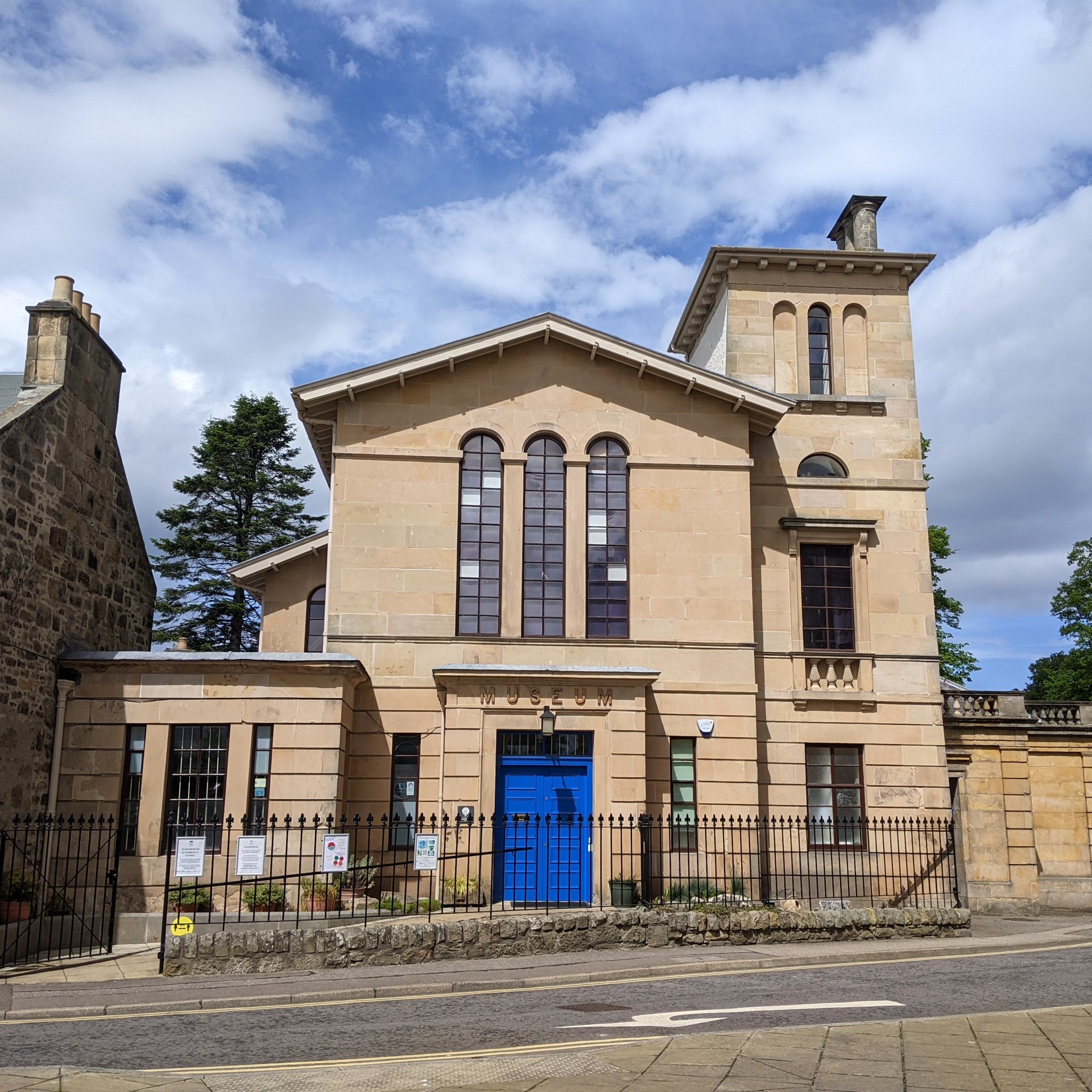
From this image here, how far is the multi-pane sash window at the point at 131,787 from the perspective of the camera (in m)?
19.8

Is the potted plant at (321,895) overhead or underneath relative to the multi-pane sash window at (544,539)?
underneath

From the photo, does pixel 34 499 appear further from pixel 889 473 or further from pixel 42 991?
pixel 889 473

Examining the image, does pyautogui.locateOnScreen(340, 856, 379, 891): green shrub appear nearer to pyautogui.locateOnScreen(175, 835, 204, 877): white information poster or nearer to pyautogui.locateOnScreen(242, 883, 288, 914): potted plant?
pyautogui.locateOnScreen(242, 883, 288, 914): potted plant

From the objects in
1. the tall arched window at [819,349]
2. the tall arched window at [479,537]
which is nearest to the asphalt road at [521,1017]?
the tall arched window at [479,537]

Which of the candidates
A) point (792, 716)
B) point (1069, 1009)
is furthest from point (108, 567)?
point (1069, 1009)

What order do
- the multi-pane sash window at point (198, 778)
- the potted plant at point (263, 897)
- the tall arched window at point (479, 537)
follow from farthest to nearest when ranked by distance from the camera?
1. the tall arched window at point (479, 537)
2. the multi-pane sash window at point (198, 778)
3. the potted plant at point (263, 897)

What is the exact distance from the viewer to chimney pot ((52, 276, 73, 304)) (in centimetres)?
2202

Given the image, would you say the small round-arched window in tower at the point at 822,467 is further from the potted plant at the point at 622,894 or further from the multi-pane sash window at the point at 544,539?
the potted plant at the point at 622,894

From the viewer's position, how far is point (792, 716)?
77.7ft

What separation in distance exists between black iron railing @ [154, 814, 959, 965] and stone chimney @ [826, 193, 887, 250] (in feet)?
44.7

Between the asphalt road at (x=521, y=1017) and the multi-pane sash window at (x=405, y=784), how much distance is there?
7854 millimetres

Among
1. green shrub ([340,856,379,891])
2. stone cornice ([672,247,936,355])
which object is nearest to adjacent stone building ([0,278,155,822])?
green shrub ([340,856,379,891])

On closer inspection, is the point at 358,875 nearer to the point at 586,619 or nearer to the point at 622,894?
the point at 622,894

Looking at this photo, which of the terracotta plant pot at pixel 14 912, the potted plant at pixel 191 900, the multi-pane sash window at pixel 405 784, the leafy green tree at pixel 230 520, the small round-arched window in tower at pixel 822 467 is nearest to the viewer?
the terracotta plant pot at pixel 14 912
